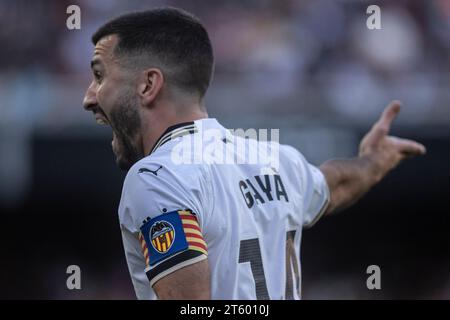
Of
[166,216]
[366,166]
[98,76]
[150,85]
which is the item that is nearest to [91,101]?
[98,76]

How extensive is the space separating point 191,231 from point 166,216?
0.09 metres

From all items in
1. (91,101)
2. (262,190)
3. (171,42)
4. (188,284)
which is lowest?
(188,284)

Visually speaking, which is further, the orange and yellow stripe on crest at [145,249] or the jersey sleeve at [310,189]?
the jersey sleeve at [310,189]

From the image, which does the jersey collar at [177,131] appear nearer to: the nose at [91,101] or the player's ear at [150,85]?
the player's ear at [150,85]

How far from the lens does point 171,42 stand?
2.90 metres

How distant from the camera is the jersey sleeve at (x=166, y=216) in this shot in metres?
2.48

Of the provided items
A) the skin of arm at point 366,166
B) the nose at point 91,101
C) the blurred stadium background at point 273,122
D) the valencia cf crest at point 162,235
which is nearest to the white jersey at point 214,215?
the valencia cf crest at point 162,235

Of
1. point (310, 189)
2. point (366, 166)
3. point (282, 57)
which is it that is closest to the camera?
point (310, 189)

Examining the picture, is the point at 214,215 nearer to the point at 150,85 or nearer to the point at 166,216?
the point at 166,216

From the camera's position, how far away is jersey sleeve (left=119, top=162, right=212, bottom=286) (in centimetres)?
248

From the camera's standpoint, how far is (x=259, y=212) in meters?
2.74

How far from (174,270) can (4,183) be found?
6.37 metres

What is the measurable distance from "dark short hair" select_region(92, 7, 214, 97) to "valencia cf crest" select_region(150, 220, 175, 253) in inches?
23.2

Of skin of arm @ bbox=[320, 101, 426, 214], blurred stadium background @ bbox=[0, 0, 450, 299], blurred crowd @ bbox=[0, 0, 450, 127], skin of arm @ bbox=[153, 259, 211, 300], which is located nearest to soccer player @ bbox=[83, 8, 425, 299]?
skin of arm @ bbox=[153, 259, 211, 300]
